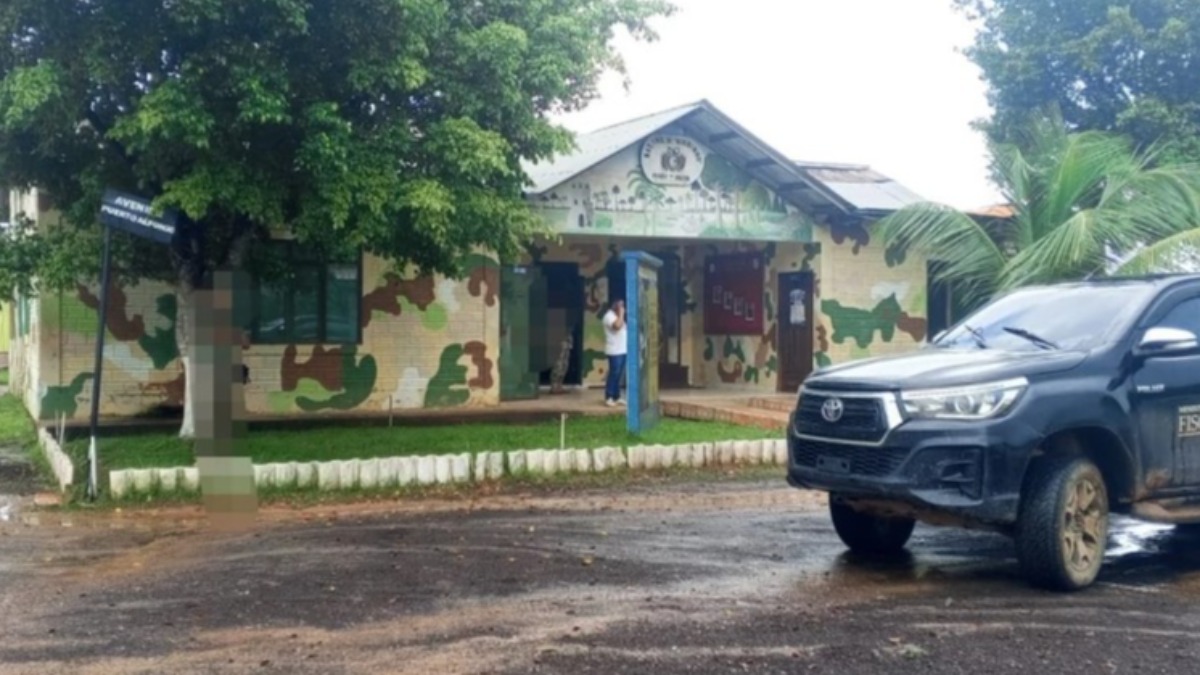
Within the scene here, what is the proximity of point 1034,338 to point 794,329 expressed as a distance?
12.2m

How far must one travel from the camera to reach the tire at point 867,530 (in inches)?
330

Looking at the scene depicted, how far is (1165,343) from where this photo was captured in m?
7.61

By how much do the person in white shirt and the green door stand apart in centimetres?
156

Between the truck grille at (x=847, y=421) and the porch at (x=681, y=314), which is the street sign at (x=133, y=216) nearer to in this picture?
the truck grille at (x=847, y=421)

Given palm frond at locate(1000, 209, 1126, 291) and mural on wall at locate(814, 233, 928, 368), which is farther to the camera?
mural on wall at locate(814, 233, 928, 368)

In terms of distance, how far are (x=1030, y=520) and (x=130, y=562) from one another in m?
6.03

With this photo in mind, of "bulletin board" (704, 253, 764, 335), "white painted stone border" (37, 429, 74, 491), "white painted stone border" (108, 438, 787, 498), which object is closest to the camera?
"white painted stone border" (108, 438, 787, 498)

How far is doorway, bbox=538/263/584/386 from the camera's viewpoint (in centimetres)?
1997

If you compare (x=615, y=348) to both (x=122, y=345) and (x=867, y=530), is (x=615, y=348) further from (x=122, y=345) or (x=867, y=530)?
(x=867, y=530)

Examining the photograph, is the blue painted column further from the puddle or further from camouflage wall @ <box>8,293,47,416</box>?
camouflage wall @ <box>8,293,47,416</box>

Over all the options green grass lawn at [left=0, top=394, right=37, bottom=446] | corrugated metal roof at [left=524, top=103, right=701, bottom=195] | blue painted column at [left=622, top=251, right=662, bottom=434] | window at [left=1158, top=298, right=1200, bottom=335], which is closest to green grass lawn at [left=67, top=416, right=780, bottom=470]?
blue painted column at [left=622, top=251, right=662, bottom=434]

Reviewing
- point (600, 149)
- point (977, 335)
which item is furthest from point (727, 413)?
point (977, 335)

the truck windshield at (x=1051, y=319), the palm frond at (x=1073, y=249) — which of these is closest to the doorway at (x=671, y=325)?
the palm frond at (x=1073, y=249)

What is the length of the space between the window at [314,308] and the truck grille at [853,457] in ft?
31.5
